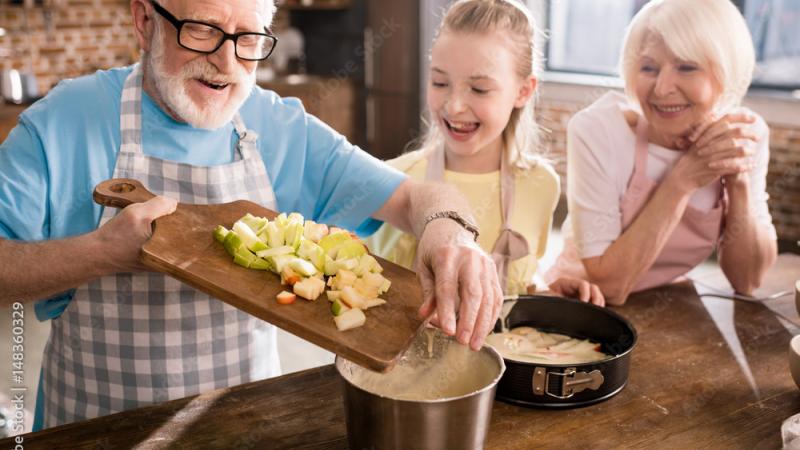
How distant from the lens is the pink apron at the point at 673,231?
2105mm

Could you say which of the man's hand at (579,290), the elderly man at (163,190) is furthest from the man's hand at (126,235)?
the man's hand at (579,290)

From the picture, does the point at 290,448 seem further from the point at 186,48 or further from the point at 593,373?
the point at 186,48

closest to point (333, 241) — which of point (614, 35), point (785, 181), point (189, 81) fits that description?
point (189, 81)

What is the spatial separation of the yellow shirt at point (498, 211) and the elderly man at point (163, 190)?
0.32 m

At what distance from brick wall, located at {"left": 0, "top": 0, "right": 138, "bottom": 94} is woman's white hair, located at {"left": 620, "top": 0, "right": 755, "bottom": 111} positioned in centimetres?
434

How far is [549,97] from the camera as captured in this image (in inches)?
237

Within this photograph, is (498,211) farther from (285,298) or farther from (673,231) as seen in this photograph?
(285,298)

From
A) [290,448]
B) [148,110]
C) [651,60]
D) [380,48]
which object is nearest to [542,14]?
[380,48]

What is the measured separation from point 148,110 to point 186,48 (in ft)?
0.61

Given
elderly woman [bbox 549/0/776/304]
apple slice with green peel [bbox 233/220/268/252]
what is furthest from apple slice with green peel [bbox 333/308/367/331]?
elderly woman [bbox 549/0/776/304]

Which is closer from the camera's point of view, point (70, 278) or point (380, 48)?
point (70, 278)

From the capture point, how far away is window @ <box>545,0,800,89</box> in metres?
4.93

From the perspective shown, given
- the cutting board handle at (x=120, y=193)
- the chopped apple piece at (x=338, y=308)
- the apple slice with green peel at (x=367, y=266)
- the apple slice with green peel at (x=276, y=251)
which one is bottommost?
the chopped apple piece at (x=338, y=308)

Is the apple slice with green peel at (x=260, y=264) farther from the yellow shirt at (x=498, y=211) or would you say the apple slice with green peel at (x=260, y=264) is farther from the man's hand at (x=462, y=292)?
the yellow shirt at (x=498, y=211)
